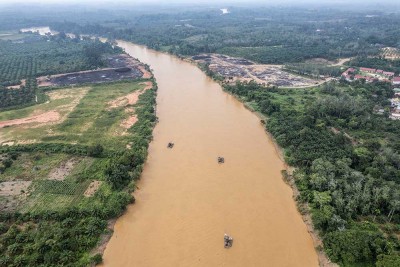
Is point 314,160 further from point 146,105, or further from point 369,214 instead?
→ point 146,105

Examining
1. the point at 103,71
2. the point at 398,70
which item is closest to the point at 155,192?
the point at 103,71

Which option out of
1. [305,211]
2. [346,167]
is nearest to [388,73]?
[346,167]

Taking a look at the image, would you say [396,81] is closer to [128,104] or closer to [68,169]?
[128,104]

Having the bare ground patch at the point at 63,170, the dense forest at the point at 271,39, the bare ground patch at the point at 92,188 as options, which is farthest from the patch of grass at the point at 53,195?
the dense forest at the point at 271,39

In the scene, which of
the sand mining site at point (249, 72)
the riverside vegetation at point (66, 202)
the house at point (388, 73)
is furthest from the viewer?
the house at point (388, 73)

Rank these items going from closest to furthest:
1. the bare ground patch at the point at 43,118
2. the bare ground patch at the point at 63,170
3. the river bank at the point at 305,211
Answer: the river bank at the point at 305,211, the bare ground patch at the point at 63,170, the bare ground patch at the point at 43,118

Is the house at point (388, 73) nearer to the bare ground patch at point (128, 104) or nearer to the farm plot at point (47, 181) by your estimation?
the bare ground patch at point (128, 104)

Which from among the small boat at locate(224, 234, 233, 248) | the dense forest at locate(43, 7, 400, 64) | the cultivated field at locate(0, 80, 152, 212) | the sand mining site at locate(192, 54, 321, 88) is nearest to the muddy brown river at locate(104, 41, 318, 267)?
the small boat at locate(224, 234, 233, 248)

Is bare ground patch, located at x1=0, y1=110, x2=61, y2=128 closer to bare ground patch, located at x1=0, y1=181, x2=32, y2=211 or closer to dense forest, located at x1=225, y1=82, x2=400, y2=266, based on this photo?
bare ground patch, located at x1=0, y1=181, x2=32, y2=211
